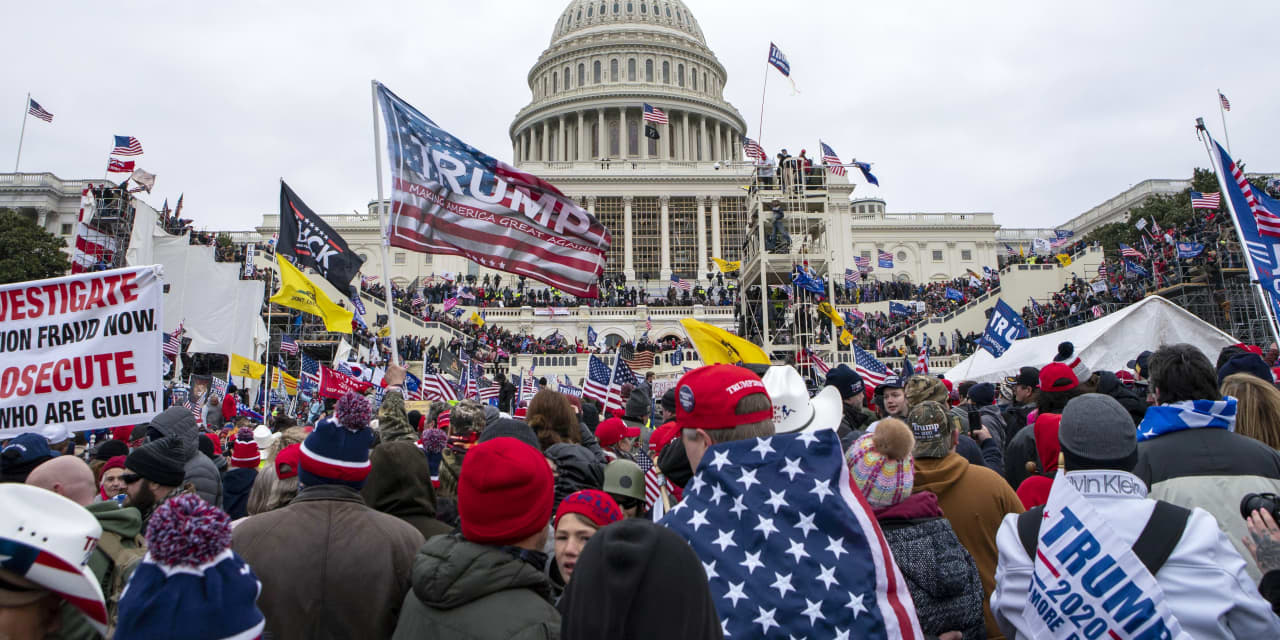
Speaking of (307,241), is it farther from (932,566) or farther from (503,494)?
(932,566)

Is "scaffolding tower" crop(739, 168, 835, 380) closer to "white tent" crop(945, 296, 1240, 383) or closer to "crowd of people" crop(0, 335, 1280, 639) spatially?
"white tent" crop(945, 296, 1240, 383)

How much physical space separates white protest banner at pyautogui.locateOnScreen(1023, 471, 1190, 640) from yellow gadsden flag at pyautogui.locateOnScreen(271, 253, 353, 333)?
1163cm

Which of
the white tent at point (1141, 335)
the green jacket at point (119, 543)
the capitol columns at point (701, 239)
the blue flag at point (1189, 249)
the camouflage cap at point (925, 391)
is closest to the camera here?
the green jacket at point (119, 543)

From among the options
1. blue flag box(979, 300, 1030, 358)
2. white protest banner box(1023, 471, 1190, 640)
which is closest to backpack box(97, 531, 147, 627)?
white protest banner box(1023, 471, 1190, 640)

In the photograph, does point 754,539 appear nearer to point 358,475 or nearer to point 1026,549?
point 1026,549

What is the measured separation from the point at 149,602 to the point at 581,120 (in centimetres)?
8093

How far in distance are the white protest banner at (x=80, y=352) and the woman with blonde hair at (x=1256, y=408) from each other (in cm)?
650

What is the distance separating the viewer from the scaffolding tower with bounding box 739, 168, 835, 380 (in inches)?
1159

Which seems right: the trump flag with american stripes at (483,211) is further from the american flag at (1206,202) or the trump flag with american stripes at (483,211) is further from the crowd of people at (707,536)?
the american flag at (1206,202)

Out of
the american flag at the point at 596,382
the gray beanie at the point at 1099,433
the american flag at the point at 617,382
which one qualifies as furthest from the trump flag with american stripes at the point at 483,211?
the gray beanie at the point at 1099,433

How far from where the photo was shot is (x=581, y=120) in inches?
3155

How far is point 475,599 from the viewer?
259 centimetres

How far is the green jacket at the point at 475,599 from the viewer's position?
8.24 ft

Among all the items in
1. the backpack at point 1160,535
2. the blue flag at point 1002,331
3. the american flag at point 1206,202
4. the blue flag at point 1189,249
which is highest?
the american flag at point 1206,202
